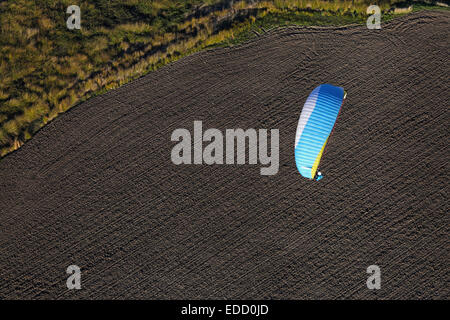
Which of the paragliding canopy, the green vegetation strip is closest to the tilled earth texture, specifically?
the green vegetation strip

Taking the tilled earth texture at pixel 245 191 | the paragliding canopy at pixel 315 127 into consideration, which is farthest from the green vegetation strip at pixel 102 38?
the paragliding canopy at pixel 315 127

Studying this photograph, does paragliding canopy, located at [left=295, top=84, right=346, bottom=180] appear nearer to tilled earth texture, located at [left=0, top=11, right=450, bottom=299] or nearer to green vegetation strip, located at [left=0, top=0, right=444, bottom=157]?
tilled earth texture, located at [left=0, top=11, right=450, bottom=299]

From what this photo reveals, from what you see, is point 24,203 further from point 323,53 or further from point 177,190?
point 323,53

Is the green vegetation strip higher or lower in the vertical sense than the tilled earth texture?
higher

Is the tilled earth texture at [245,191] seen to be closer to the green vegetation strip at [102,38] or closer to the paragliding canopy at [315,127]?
the green vegetation strip at [102,38]

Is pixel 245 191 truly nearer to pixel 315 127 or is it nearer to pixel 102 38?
pixel 315 127
